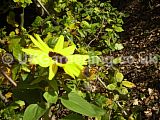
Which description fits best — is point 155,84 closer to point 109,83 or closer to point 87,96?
point 109,83

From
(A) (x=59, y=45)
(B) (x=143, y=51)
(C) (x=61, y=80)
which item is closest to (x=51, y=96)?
(C) (x=61, y=80)

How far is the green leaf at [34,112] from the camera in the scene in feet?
3.37

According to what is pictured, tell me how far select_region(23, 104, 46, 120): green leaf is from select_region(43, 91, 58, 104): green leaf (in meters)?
0.05

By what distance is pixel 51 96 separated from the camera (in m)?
1.03

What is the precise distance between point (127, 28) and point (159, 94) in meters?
2.23

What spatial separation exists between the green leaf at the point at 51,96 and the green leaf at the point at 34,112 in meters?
0.05

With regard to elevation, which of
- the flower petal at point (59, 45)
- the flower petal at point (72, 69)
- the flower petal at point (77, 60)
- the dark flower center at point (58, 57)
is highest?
the flower petal at point (59, 45)

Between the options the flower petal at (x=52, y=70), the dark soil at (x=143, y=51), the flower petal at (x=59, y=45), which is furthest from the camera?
the dark soil at (x=143, y=51)

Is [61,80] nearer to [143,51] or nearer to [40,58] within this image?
[40,58]

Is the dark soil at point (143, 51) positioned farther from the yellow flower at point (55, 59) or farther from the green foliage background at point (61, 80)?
the yellow flower at point (55, 59)

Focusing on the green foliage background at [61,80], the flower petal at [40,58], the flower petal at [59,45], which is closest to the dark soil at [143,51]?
the green foliage background at [61,80]

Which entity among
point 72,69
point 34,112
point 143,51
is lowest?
point 143,51

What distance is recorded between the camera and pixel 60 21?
2373 millimetres

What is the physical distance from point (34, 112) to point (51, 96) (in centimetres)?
7
